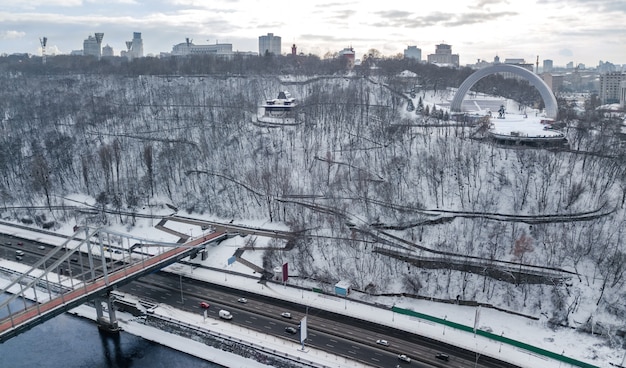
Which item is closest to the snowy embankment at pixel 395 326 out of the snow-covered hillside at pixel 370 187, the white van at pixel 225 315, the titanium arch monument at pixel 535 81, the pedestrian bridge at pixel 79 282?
the white van at pixel 225 315

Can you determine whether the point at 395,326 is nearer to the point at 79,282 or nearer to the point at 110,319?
the point at 110,319

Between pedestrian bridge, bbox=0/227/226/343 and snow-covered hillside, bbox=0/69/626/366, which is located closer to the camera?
pedestrian bridge, bbox=0/227/226/343

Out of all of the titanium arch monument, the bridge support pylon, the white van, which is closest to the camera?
the bridge support pylon

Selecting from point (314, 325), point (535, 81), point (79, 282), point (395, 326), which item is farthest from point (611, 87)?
point (79, 282)

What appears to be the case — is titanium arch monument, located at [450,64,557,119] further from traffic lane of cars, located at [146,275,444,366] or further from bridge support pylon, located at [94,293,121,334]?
bridge support pylon, located at [94,293,121,334]

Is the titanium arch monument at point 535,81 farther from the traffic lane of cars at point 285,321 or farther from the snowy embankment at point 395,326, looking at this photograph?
the traffic lane of cars at point 285,321

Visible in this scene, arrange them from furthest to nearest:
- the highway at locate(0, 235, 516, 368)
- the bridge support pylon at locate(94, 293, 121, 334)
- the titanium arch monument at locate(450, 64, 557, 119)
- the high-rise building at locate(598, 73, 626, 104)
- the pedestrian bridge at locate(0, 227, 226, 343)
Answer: the high-rise building at locate(598, 73, 626, 104), the titanium arch monument at locate(450, 64, 557, 119), the bridge support pylon at locate(94, 293, 121, 334), the highway at locate(0, 235, 516, 368), the pedestrian bridge at locate(0, 227, 226, 343)

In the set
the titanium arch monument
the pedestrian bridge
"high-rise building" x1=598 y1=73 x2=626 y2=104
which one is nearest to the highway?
the pedestrian bridge

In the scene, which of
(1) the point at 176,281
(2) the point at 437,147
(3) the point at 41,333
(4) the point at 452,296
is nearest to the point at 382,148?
(2) the point at 437,147
